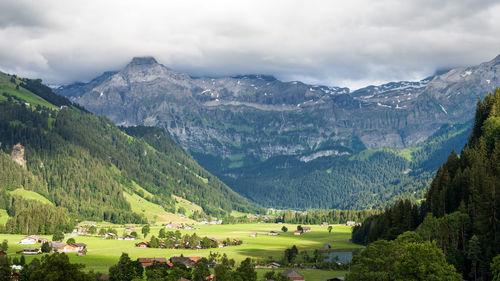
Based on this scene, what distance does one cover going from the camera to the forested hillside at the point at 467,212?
10269 cm

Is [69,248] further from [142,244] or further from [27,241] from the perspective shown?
[142,244]

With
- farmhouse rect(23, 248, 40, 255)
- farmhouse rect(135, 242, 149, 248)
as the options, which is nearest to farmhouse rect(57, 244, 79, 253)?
farmhouse rect(23, 248, 40, 255)

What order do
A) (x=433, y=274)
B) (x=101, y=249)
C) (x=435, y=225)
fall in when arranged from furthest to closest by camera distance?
(x=101, y=249), (x=435, y=225), (x=433, y=274)


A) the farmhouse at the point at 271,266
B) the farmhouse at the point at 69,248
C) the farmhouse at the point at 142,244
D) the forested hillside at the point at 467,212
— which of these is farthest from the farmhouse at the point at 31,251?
the forested hillside at the point at 467,212

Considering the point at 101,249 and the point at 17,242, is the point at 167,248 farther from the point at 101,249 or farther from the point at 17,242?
the point at 17,242

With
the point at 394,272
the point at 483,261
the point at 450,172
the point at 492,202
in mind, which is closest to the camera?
the point at 394,272

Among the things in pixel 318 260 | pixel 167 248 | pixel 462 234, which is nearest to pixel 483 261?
pixel 462 234

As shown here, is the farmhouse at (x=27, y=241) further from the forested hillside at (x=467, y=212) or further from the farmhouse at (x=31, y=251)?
the forested hillside at (x=467, y=212)

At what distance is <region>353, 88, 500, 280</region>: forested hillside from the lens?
102688mm

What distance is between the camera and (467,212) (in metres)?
116

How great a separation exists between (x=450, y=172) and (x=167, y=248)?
106 metres

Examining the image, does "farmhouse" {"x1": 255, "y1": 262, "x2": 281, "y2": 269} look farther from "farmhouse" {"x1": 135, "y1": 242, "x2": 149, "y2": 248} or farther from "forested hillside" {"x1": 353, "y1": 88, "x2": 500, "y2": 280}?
"farmhouse" {"x1": 135, "y1": 242, "x2": 149, "y2": 248}

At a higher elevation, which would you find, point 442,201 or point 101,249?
point 442,201

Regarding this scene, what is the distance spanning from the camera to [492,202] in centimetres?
10719
